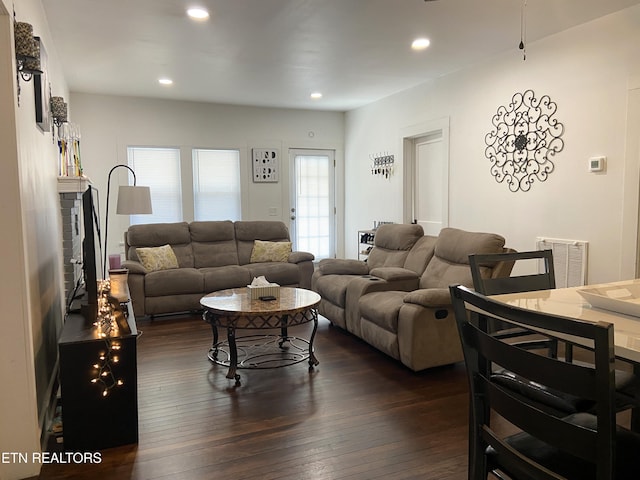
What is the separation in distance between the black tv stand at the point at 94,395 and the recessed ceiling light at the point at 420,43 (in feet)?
11.2

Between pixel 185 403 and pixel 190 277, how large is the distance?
2230mm

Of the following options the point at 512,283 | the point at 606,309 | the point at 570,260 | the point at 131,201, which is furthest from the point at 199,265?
the point at 606,309

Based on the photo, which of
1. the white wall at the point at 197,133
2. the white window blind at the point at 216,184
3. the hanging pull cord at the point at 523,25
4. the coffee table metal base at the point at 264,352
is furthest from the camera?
the white window blind at the point at 216,184

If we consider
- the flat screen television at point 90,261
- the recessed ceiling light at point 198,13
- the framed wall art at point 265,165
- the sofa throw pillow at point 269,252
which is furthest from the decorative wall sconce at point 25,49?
the framed wall art at point 265,165

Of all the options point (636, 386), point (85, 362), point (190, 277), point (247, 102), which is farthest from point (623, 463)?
point (247, 102)

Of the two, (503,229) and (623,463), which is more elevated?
(503,229)

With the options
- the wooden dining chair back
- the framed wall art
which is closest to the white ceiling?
the framed wall art

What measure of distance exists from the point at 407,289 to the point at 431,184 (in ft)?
7.26

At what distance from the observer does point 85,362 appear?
7.35 ft

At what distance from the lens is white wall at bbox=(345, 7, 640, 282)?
11.3ft

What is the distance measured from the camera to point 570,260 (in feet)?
12.6

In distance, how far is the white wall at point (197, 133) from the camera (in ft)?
20.3

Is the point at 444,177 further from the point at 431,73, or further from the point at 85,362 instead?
the point at 85,362

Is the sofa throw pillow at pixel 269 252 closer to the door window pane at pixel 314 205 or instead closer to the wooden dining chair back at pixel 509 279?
the door window pane at pixel 314 205
